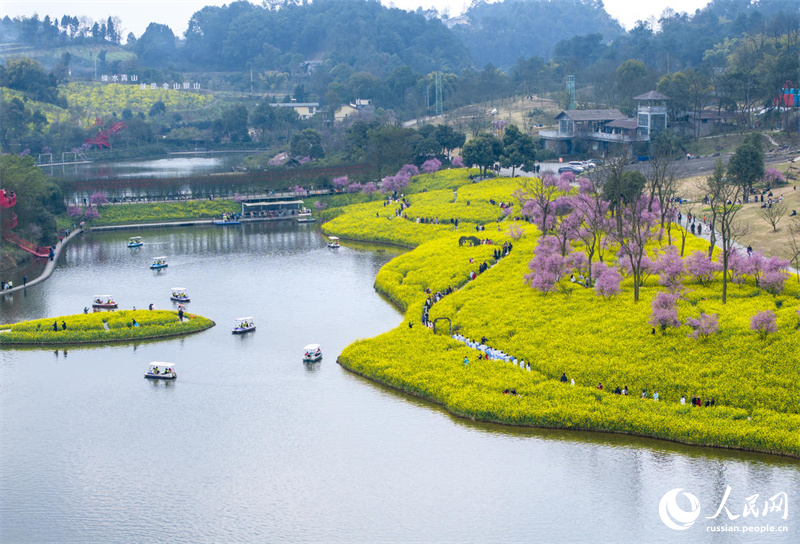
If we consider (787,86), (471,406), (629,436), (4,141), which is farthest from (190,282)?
(4,141)

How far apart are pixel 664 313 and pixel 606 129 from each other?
304 ft

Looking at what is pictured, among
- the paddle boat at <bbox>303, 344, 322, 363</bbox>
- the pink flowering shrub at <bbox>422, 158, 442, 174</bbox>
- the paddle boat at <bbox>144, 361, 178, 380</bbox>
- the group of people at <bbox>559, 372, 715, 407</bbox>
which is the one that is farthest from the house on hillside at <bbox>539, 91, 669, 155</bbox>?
the paddle boat at <bbox>144, 361, 178, 380</bbox>

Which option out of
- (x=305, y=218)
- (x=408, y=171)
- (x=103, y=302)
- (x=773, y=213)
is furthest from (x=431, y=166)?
(x=103, y=302)

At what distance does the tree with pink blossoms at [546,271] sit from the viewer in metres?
66.2

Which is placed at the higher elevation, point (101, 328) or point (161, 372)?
point (101, 328)

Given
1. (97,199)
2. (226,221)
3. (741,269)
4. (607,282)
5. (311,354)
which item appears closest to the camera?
(741,269)

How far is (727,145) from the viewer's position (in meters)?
130

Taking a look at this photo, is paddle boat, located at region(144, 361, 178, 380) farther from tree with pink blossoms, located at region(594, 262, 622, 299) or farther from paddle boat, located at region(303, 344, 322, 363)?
tree with pink blossoms, located at region(594, 262, 622, 299)

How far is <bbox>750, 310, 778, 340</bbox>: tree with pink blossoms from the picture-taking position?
2042 inches

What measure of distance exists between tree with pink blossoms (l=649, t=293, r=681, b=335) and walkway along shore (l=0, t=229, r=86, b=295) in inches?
2153

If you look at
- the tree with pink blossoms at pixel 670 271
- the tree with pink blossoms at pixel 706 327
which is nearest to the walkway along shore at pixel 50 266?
the tree with pink blossoms at pixel 670 271

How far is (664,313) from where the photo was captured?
179ft

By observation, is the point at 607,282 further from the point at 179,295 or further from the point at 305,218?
the point at 305,218

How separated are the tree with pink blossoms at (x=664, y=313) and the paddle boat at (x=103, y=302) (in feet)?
138
